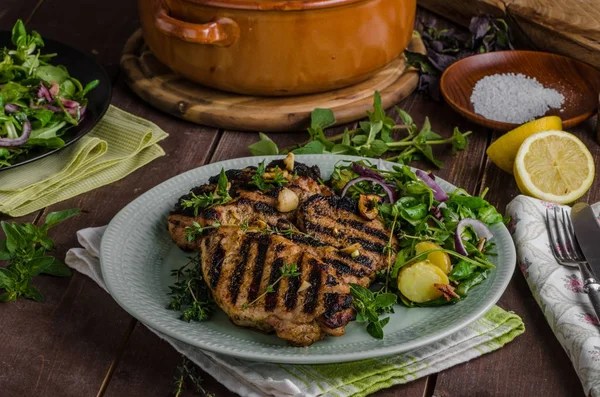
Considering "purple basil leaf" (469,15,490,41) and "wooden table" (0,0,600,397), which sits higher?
"purple basil leaf" (469,15,490,41)

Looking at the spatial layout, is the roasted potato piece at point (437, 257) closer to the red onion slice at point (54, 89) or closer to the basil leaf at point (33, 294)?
the basil leaf at point (33, 294)

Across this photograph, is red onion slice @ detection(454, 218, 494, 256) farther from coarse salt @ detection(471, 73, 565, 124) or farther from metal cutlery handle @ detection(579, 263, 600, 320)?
coarse salt @ detection(471, 73, 565, 124)

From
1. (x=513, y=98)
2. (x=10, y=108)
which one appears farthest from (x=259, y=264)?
(x=513, y=98)

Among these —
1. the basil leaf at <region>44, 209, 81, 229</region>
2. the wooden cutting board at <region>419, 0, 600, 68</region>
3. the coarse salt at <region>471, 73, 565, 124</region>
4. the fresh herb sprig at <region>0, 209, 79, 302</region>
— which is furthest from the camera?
the wooden cutting board at <region>419, 0, 600, 68</region>

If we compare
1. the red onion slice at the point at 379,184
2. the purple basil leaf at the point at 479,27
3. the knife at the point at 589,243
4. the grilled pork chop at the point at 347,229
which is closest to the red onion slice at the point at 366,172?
the red onion slice at the point at 379,184

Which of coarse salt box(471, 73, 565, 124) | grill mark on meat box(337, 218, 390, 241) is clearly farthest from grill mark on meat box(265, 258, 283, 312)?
coarse salt box(471, 73, 565, 124)

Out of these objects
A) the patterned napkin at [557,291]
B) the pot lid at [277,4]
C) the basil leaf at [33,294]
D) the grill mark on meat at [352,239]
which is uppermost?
the pot lid at [277,4]
